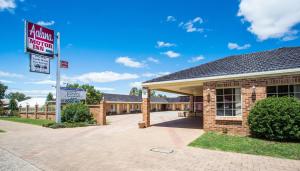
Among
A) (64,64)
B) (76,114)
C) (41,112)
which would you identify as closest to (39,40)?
(64,64)

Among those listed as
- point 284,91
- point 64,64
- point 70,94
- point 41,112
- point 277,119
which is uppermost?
point 64,64

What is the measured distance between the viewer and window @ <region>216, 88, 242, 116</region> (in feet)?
39.7

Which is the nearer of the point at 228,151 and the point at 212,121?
the point at 228,151

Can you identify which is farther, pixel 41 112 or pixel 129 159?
pixel 41 112

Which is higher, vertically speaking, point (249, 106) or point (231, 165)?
point (249, 106)

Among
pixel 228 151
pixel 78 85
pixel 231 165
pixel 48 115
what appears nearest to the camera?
pixel 231 165

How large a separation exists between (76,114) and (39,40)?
736 centimetres

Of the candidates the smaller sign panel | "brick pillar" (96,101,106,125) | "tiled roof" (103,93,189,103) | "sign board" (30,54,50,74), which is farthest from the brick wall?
"tiled roof" (103,93,189,103)

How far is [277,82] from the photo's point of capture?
1087 centimetres

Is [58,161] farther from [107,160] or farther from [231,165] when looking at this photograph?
[231,165]

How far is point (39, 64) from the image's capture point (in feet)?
60.1

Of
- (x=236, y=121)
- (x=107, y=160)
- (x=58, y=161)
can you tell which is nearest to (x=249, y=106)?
(x=236, y=121)

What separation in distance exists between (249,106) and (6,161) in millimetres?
11253

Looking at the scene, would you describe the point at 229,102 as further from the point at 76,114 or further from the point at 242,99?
the point at 76,114
